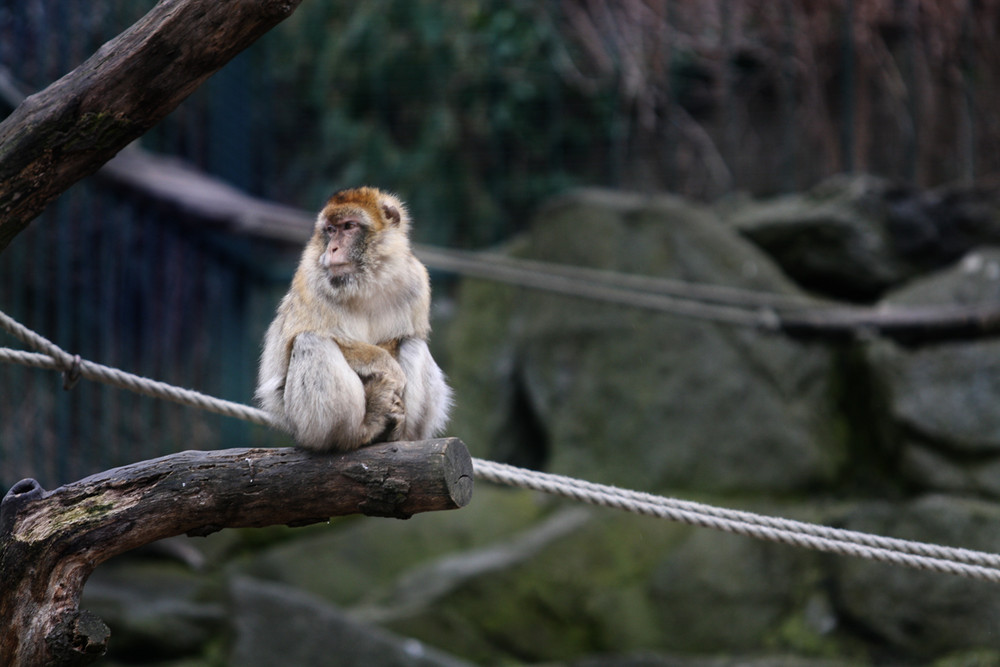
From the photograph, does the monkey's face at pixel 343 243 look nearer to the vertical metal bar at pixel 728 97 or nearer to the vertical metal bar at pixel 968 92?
the vertical metal bar at pixel 728 97

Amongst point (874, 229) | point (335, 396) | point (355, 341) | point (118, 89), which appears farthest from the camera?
point (874, 229)

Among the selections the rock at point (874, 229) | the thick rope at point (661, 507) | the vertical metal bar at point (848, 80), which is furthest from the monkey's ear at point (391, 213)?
the vertical metal bar at point (848, 80)

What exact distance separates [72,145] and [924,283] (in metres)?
5.56

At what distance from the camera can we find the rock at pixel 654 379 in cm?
646

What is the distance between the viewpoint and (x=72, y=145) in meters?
2.48

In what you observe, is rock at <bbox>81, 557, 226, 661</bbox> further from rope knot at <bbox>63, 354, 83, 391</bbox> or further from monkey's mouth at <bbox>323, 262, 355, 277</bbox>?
monkey's mouth at <bbox>323, 262, 355, 277</bbox>

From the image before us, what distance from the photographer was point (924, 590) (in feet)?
18.7

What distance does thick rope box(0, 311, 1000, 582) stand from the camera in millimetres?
2906

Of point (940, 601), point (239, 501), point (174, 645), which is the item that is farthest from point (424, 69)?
point (239, 501)

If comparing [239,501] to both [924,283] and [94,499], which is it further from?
[924,283]

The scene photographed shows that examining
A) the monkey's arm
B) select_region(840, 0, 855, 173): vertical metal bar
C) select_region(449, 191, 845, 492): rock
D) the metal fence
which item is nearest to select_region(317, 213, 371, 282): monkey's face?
the monkey's arm

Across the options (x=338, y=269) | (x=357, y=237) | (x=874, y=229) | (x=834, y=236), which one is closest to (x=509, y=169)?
(x=834, y=236)

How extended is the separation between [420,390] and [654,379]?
3.77 meters

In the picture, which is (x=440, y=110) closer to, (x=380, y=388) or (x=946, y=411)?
(x=946, y=411)
